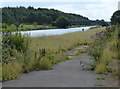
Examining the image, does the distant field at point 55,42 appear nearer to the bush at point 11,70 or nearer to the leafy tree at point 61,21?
Answer: the bush at point 11,70

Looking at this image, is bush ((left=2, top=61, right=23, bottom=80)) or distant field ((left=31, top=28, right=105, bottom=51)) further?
distant field ((left=31, top=28, right=105, bottom=51))

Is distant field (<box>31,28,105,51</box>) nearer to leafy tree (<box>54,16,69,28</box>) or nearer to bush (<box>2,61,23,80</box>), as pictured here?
bush (<box>2,61,23,80</box>)

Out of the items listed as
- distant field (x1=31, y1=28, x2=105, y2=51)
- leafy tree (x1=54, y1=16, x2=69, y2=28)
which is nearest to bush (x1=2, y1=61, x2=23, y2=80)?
distant field (x1=31, y1=28, x2=105, y2=51)

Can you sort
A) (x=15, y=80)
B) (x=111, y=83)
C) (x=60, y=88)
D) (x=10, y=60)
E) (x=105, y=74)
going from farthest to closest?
(x=10, y=60) → (x=105, y=74) → (x=15, y=80) → (x=111, y=83) → (x=60, y=88)

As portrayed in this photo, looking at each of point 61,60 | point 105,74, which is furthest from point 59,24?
point 105,74

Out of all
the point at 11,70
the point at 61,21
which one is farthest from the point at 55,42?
the point at 61,21

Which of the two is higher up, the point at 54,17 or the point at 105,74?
the point at 54,17

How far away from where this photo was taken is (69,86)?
617 cm

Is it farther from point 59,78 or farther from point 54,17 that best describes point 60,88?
point 54,17

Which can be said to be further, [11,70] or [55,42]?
[55,42]

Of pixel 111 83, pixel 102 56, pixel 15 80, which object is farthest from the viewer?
pixel 102 56

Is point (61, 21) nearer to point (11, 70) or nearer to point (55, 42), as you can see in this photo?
point (55, 42)

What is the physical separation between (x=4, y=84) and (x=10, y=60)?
2.58 meters

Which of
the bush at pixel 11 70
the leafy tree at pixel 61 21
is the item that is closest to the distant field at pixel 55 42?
the bush at pixel 11 70
